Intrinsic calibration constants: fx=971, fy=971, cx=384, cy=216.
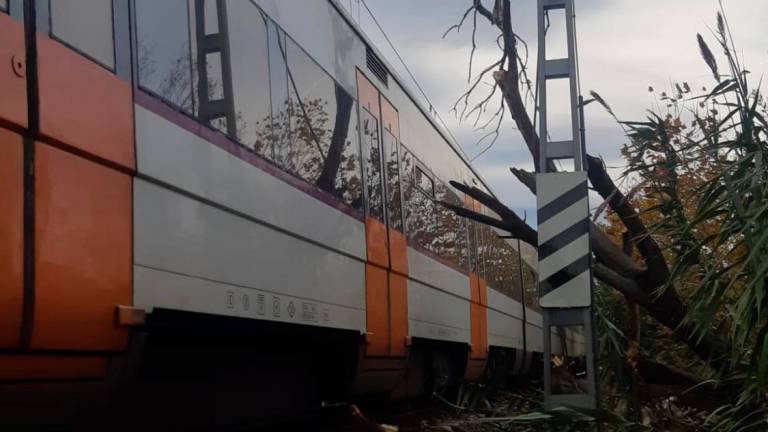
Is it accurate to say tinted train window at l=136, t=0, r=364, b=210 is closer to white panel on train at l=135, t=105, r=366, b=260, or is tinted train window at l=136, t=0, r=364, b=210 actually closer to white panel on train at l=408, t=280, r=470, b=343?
white panel on train at l=135, t=105, r=366, b=260

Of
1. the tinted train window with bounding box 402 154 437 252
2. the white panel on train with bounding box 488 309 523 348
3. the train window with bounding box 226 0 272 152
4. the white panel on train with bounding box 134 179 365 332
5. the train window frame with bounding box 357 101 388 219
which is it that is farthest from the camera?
the white panel on train with bounding box 488 309 523 348

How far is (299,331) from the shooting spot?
530cm

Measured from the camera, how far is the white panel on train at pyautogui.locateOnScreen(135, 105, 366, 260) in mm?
3838

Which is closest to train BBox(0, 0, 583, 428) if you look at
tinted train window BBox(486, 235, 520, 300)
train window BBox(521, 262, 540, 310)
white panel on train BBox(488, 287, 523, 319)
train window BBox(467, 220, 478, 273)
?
train window BBox(467, 220, 478, 273)

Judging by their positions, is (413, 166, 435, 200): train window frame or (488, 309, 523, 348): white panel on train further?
(488, 309, 523, 348): white panel on train

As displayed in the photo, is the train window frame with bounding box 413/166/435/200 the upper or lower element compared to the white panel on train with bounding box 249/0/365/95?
lower

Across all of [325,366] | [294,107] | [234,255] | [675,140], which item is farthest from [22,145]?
[325,366]

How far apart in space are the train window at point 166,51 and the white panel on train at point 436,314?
3.87 metres

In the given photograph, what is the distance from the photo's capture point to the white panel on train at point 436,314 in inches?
312

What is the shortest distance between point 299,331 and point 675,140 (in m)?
2.22

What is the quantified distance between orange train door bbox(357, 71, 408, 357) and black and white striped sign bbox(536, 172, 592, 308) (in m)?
1.62

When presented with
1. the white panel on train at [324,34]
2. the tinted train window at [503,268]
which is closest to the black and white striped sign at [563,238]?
the white panel on train at [324,34]

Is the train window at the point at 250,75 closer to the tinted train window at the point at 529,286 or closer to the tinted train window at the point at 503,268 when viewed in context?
the tinted train window at the point at 503,268

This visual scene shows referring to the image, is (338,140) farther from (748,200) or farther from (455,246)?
(455,246)
